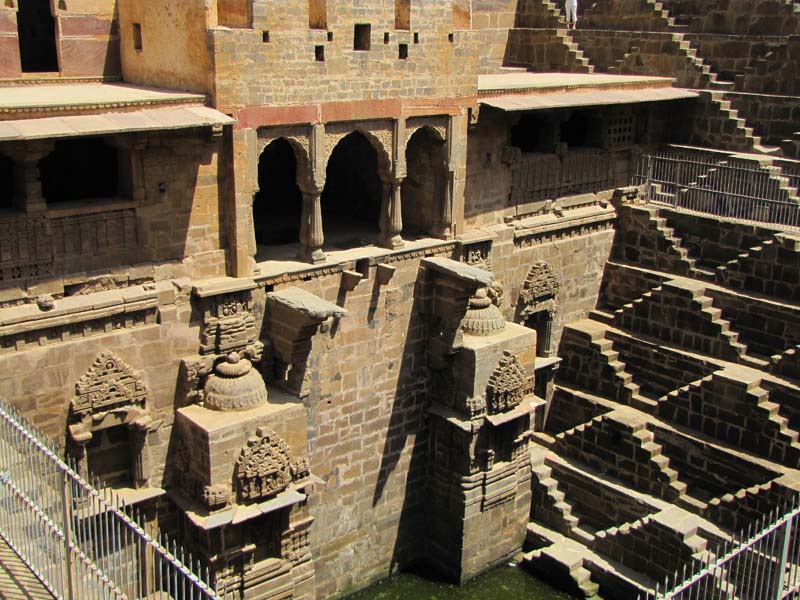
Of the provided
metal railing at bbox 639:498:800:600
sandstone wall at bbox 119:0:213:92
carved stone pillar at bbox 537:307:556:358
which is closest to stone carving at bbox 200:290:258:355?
sandstone wall at bbox 119:0:213:92

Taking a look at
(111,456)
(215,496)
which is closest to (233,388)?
(215,496)

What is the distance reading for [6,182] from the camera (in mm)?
12711

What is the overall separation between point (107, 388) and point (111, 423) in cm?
46

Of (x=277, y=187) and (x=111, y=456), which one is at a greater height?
(x=277, y=187)

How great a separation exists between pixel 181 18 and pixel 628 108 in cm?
934

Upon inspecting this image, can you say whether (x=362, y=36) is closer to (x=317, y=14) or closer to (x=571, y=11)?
(x=317, y=14)

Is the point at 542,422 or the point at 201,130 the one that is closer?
the point at 201,130

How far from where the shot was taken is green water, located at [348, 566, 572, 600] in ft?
46.4

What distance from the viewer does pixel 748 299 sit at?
599 inches

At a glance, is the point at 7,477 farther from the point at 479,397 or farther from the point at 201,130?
the point at 479,397

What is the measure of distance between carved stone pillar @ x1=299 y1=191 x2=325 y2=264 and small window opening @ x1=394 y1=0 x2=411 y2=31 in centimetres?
274

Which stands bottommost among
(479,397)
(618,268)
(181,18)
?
(479,397)

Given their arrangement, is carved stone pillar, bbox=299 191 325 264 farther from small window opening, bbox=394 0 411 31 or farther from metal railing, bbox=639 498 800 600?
metal railing, bbox=639 498 800 600

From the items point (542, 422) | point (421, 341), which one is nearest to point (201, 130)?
point (421, 341)
